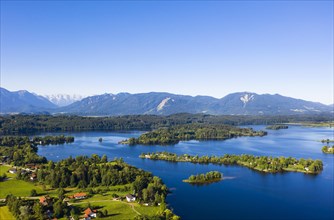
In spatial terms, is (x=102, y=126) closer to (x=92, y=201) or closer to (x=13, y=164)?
(x=13, y=164)

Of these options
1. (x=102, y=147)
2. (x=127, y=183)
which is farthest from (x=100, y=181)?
(x=102, y=147)

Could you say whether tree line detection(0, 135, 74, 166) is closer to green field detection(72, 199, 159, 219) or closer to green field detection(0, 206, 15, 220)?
green field detection(0, 206, 15, 220)

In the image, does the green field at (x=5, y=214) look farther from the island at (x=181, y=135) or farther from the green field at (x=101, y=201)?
the island at (x=181, y=135)

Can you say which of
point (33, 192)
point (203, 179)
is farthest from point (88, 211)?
point (203, 179)

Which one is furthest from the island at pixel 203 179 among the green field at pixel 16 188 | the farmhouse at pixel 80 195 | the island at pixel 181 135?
the island at pixel 181 135

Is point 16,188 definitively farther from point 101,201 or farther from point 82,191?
point 101,201
